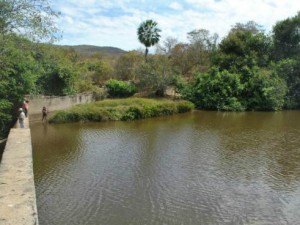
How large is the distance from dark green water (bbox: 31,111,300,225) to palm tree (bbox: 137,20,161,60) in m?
22.3

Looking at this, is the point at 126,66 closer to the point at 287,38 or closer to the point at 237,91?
the point at 237,91

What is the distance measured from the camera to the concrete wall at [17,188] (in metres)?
8.56

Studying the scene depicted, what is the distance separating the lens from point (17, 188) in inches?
411

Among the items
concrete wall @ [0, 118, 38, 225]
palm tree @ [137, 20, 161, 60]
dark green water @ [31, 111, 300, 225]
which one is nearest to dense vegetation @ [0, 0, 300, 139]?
palm tree @ [137, 20, 161, 60]

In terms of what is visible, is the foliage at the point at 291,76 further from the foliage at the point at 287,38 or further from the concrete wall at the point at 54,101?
the concrete wall at the point at 54,101

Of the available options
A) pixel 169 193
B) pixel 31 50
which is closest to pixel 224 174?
pixel 169 193

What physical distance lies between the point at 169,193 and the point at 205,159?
541 centimetres

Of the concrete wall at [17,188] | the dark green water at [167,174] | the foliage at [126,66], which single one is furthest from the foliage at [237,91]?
the concrete wall at [17,188]

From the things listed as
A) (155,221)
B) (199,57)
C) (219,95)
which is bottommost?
(155,221)

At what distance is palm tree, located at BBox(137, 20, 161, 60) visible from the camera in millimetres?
49250

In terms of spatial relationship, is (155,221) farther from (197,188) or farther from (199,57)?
(199,57)

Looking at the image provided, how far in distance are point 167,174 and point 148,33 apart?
34.5 metres

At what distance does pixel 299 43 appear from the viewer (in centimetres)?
4491

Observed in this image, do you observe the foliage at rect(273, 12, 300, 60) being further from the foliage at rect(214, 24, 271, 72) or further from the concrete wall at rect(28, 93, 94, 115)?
the concrete wall at rect(28, 93, 94, 115)
